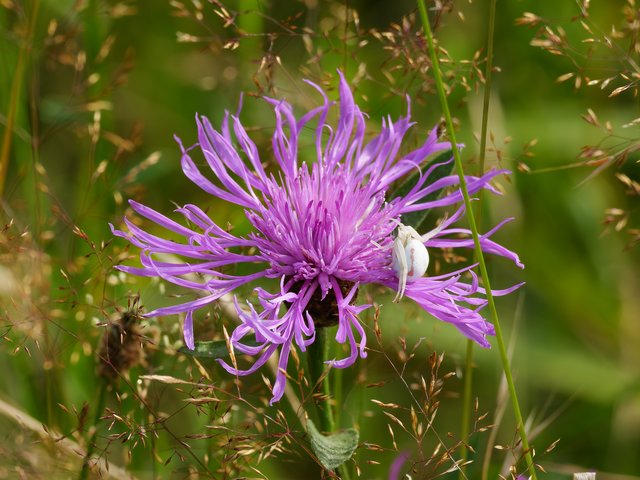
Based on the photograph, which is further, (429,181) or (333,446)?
(429,181)

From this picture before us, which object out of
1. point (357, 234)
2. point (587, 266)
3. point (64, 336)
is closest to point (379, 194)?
point (357, 234)

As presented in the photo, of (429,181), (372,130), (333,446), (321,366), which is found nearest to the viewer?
(333,446)

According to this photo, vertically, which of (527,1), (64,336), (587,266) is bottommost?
(587,266)

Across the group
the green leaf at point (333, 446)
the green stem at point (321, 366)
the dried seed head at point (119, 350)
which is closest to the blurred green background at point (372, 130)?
the dried seed head at point (119, 350)

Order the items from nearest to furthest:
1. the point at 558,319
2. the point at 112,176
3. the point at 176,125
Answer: the point at 112,176
the point at 558,319
the point at 176,125

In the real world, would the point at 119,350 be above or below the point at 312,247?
below

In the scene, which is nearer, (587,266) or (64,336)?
(64,336)

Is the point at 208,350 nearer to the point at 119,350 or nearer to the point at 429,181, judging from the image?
the point at 119,350

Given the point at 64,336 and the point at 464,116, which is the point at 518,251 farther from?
the point at 64,336

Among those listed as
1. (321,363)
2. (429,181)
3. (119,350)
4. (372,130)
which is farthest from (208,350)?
(372,130)
